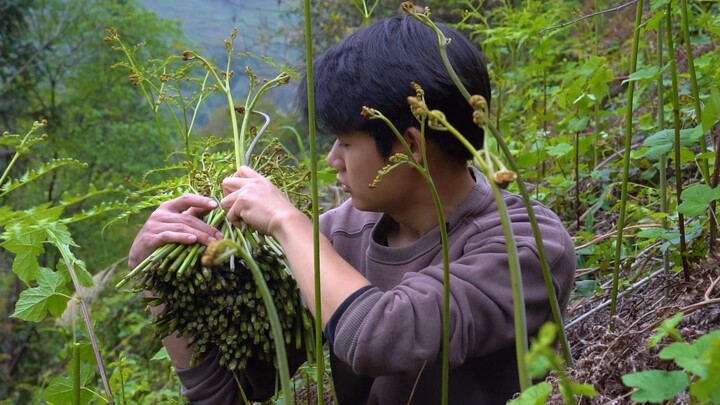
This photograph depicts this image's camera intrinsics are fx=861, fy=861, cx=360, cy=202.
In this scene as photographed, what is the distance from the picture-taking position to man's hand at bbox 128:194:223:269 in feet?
4.49

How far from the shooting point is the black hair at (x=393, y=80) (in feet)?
4.72

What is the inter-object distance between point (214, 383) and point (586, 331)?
779 millimetres

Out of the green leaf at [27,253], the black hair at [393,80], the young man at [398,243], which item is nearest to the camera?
the young man at [398,243]

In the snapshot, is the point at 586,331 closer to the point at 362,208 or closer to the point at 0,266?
the point at 362,208

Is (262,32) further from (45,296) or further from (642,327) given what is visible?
(642,327)

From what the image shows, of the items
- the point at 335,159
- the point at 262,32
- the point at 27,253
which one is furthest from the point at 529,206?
the point at 262,32

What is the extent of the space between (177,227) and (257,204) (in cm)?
14

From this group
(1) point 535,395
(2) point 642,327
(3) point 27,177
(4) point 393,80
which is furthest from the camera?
(4) point 393,80

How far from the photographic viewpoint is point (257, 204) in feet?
4.43

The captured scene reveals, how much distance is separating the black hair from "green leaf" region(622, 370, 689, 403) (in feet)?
2.33

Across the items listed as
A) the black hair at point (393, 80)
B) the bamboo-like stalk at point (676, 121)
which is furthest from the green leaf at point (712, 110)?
the black hair at point (393, 80)

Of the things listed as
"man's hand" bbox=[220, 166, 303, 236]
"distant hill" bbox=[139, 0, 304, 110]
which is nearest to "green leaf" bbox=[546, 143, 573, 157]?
"man's hand" bbox=[220, 166, 303, 236]

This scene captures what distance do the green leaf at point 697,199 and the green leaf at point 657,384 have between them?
58 cm

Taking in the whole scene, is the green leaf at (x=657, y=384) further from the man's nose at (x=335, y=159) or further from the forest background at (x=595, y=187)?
the man's nose at (x=335, y=159)
